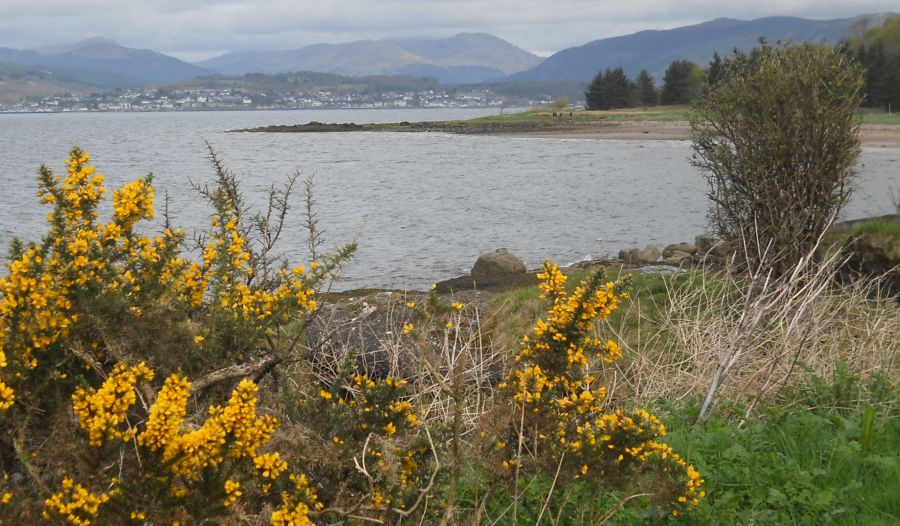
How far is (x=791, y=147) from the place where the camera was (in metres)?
10.7

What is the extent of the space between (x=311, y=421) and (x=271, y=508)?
1.76 feet

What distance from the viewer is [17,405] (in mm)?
3404

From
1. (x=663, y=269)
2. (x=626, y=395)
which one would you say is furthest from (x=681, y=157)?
(x=626, y=395)

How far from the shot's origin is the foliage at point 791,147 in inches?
418

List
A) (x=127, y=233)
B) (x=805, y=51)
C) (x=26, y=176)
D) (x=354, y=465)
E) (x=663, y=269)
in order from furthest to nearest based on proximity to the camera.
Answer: (x=26, y=176) → (x=663, y=269) → (x=805, y=51) → (x=127, y=233) → (x=354, y=465)

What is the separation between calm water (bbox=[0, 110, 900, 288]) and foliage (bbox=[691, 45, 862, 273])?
5523 millimetres

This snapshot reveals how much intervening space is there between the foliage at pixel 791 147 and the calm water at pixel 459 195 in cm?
552

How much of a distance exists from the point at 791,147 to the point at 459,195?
81.9 ft

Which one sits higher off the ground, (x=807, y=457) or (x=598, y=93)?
(x=598, y=93)

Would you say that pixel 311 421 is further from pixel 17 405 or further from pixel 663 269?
pixel 663 269

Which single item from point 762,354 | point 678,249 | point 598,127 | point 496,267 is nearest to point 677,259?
point 678,249

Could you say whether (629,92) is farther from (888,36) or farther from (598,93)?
(888,36)

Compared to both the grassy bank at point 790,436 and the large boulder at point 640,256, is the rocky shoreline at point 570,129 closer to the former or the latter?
the large boulder at point 640,256

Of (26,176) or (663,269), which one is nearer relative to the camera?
(663,269)
